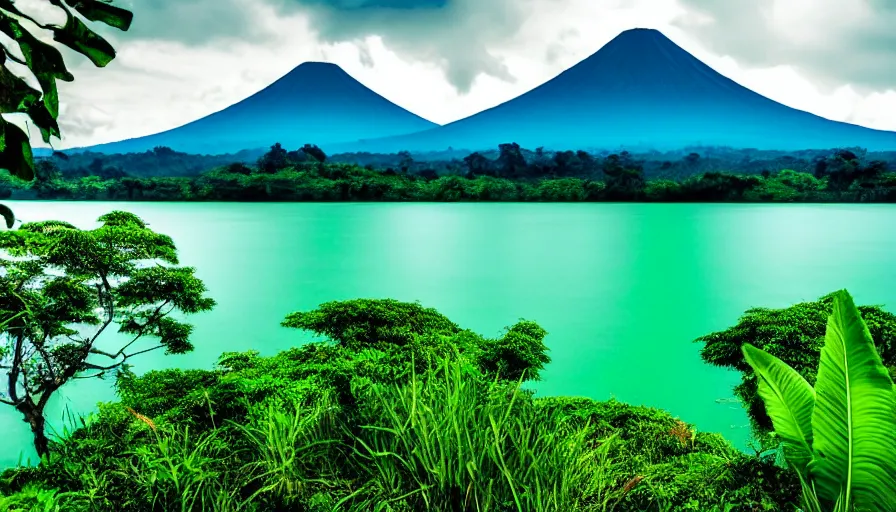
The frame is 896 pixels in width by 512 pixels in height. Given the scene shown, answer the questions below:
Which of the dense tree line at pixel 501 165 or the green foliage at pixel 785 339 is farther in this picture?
the dense tree line at pixel 501 165

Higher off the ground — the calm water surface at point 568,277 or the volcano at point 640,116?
the volcano at point 640,116

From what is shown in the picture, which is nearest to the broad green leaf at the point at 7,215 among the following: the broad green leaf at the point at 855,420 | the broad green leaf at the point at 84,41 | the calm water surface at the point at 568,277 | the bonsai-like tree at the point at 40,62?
the bonsai-like tree at the point at 40,62

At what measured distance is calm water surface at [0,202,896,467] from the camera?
10727 mm

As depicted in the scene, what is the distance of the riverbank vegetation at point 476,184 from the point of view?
4103 cm

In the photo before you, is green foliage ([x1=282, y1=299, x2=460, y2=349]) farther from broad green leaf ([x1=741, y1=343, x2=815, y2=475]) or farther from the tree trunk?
broad green leaf ([x1=741, y1=343, x2=815, y2=475])

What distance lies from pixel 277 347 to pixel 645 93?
314ft

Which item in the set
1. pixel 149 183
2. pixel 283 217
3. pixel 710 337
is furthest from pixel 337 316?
pixel 149 183

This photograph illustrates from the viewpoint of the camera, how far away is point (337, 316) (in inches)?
193

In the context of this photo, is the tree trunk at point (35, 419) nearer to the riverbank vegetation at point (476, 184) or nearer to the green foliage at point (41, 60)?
the green foliage at point (41, 60)

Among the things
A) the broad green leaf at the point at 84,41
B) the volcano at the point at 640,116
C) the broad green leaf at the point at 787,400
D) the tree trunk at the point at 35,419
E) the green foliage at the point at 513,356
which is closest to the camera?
the broad green leaf at the point at 84,41

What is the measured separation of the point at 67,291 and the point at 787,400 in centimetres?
409

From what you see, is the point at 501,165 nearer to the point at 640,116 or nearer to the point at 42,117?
the point at 42,117

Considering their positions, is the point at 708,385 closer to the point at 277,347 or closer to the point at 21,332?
the point at 277,347

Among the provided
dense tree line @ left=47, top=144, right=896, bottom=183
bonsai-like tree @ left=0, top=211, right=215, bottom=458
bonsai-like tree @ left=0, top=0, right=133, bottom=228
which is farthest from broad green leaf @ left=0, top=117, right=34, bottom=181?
dense tree line @ left=47, top=144, right=896, bottom=183
